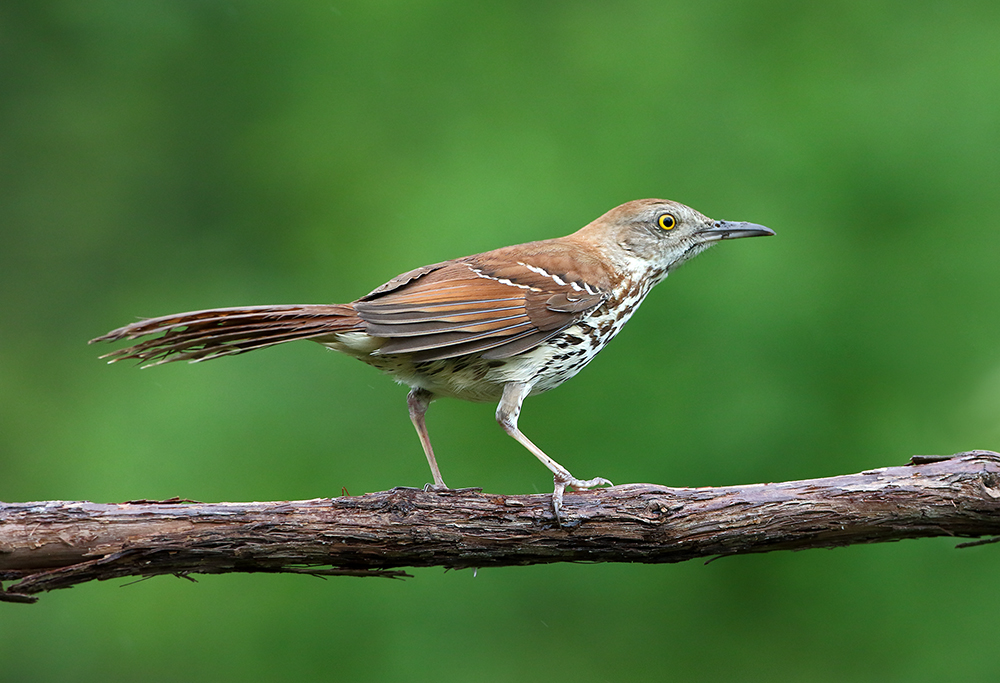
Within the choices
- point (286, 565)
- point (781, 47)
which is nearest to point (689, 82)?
point (781, 47)

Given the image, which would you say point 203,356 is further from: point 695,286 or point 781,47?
point 781,47

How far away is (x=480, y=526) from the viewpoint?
11.0ft

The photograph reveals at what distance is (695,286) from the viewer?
6016mm

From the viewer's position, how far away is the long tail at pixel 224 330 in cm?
335

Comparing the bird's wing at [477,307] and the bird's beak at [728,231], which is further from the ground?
the bird's beak at [728,231]

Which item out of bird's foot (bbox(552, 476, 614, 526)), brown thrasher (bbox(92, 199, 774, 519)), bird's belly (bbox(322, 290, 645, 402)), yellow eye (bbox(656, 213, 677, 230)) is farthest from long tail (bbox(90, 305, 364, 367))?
yellow eye (bbox(656, 213, 677, 230))

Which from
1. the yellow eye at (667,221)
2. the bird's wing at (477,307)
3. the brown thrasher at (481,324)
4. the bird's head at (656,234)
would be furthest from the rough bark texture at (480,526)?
the yellow eye at (667,221)

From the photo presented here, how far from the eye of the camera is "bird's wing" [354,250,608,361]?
3.76 meters

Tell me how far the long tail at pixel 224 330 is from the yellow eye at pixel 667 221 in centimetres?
175

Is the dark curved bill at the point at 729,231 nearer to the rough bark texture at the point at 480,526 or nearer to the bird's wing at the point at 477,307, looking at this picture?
the bird's wing at the point at 477,307

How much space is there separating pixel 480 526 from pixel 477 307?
3.22ft

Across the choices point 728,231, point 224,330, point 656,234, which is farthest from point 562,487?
point 728,231

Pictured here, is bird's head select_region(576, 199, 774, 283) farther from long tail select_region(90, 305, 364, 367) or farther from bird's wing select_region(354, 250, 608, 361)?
long tail select_region(90, 305, 364, 367)

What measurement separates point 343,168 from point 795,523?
5308mm
